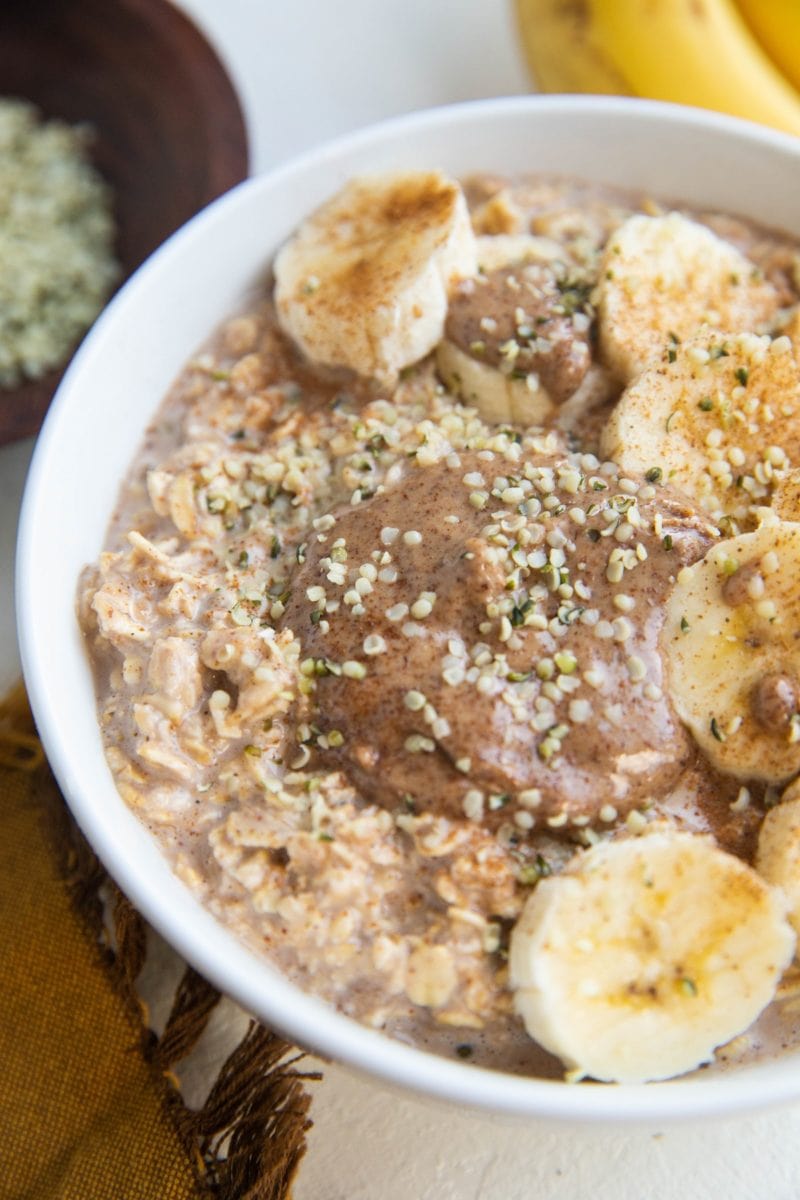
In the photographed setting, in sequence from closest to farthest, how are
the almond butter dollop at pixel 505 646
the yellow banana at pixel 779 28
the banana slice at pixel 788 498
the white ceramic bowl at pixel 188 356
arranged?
1. the white ceramic bowl at pixel 188 356
2. the almond butter dollop at pixel 505 646
3. the banana slice at pixel 788 498
4. the yellow banana at pixel 779 28

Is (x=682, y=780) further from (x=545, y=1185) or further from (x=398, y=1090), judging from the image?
(x=545, y=1185)

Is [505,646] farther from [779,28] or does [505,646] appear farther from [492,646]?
[779,28]

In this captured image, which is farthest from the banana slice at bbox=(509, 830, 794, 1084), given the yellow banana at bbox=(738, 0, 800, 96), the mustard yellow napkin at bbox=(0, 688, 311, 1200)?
the yellow banana at bbox=(738, 0, 800, 96)

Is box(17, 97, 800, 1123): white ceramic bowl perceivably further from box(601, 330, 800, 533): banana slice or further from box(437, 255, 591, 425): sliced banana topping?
box(601, 330, 800, 533): banana slice

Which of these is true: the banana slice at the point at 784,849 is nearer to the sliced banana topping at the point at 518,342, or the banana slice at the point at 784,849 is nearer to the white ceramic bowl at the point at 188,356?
the white ceramic bowl at the point at 188,356

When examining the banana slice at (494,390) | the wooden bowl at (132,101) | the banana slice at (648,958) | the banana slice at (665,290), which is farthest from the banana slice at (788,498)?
the wooden bowl at (132,101)

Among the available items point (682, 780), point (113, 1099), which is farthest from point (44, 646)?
point (682, 780)
